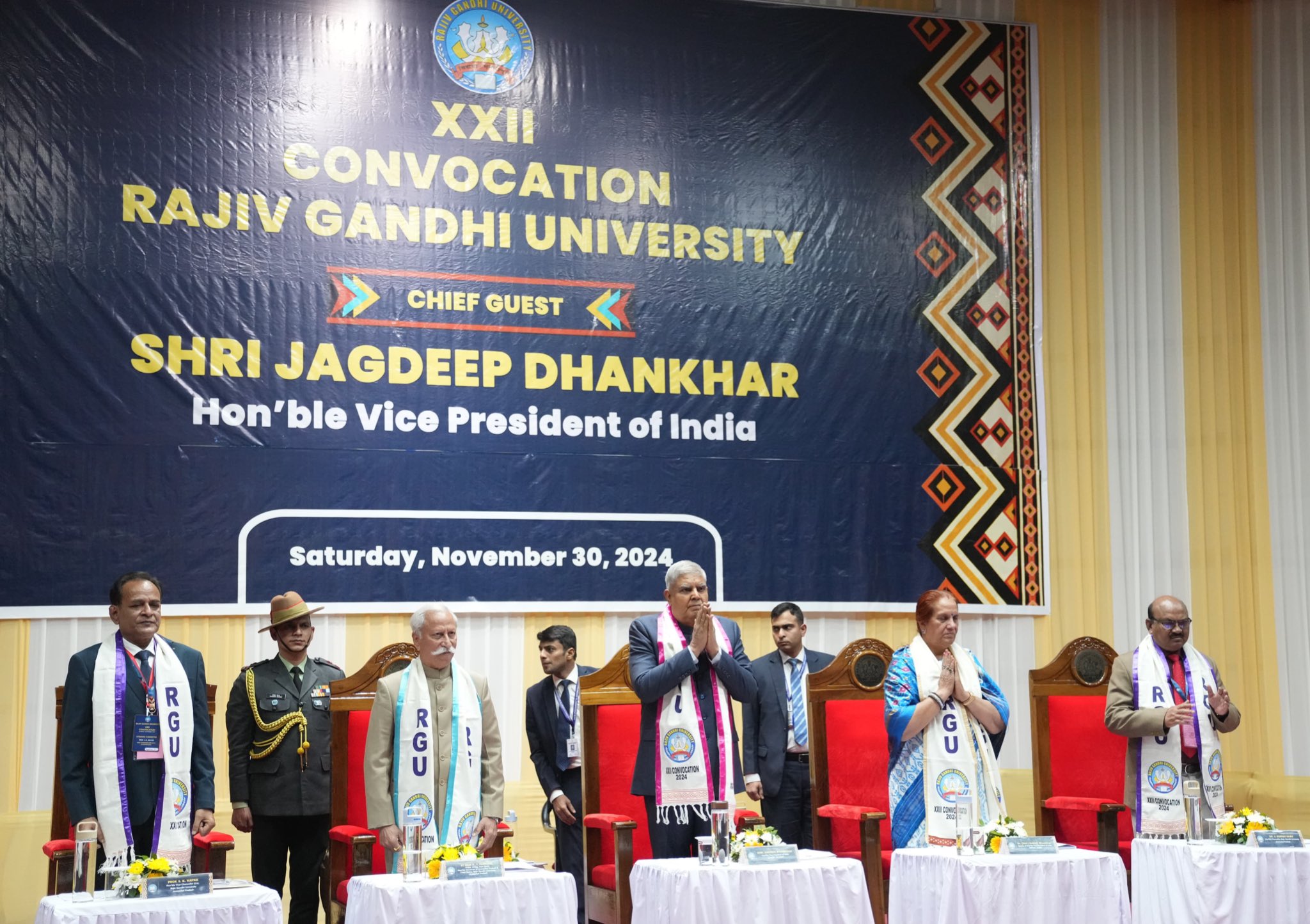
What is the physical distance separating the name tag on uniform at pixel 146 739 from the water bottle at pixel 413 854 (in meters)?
0.88

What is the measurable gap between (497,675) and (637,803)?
→ 1.67 m

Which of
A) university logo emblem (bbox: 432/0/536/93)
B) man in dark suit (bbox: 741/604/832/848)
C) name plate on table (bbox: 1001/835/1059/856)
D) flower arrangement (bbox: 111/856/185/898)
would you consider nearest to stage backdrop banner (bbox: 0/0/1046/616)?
university logo emblem (bbox: 432/0/536/93)

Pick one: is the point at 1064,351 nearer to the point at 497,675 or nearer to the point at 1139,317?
the point at 1139,317

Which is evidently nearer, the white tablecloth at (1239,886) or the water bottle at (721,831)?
the water bottle at (721,831)

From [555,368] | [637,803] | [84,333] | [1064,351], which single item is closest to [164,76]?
[84,333]


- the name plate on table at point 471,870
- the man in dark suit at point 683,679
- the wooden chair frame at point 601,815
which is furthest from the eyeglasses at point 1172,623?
the name plate on table at point 471,870

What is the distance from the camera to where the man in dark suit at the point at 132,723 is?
→ 3.96 meters

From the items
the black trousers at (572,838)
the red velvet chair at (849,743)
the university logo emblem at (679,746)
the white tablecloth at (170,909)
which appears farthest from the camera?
the black trousers at (572,838)

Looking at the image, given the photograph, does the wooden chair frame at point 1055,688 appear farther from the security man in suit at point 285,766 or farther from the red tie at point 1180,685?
the security man in suit at point 285,766

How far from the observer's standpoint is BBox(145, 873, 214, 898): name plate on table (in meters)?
3.32

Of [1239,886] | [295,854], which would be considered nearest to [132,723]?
[295,854]

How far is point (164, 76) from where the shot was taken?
6082mm

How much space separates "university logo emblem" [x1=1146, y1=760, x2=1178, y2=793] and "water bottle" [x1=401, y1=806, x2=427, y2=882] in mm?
2375

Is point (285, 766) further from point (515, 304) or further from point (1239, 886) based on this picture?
point (1239, 886)
